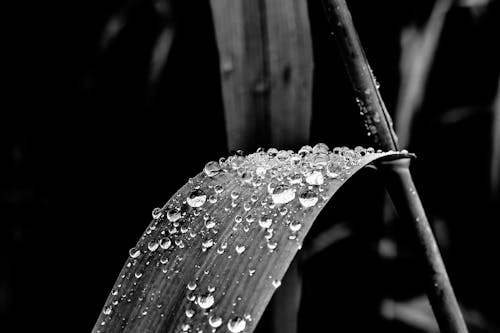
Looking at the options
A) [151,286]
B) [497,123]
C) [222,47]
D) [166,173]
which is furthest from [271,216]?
[166,173]

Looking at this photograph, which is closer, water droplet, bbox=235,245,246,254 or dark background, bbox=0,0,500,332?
water droplet, bbox=235,245,246,254

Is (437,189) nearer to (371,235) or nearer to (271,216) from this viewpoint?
(371,235)

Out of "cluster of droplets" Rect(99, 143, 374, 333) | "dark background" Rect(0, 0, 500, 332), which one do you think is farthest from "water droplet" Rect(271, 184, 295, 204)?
"dark background" Rect(0, 0, 500, 332)

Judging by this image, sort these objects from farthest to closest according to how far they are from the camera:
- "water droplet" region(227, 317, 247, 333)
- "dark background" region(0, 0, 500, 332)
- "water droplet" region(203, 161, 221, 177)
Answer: "dark background" region(0, 0, 500, 332) < "water droplet" region(203, 161, 221, 177) < "water droplet" region(227, 317, 247, 333)

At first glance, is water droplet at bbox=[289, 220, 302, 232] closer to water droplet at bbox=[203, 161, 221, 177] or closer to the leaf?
the leaf

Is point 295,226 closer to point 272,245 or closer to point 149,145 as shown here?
point 272,245

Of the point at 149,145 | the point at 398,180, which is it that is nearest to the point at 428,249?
the point at 398,180

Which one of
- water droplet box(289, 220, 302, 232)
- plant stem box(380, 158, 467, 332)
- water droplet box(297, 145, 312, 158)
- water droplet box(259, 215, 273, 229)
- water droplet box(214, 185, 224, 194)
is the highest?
water droplet box(297, 145, 312, 158)
